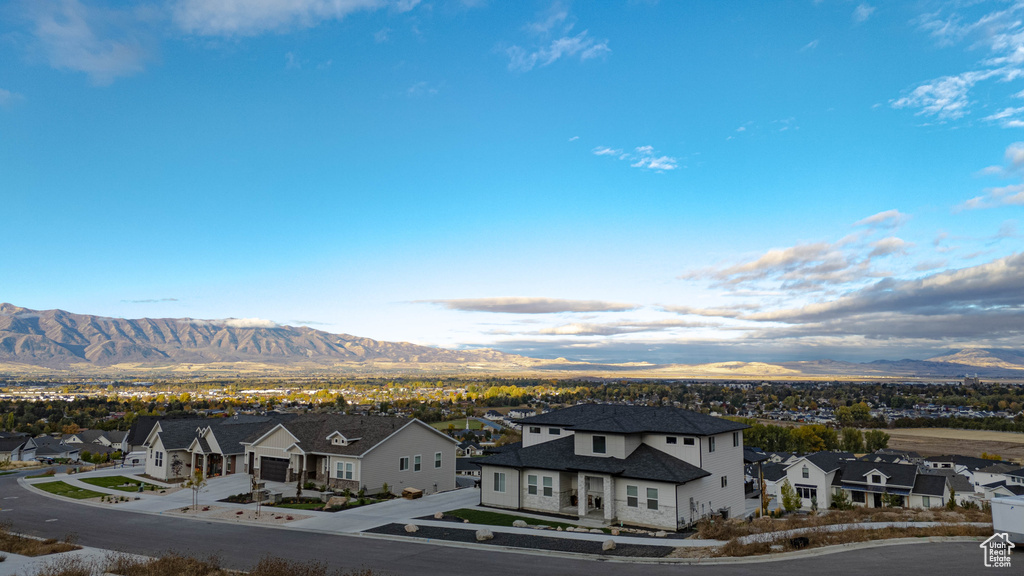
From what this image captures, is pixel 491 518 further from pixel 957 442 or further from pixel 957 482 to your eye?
pixel 957 442

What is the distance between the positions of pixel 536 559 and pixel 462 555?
2.97m

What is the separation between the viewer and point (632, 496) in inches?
1267

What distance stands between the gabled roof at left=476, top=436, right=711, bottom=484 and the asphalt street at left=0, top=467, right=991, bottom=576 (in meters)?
9.54

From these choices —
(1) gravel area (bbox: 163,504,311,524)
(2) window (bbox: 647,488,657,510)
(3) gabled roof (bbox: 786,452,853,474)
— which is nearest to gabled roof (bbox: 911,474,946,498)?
(3) gabled roof (bbox: 786,452,853,474)

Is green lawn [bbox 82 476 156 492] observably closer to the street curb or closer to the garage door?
the garage door

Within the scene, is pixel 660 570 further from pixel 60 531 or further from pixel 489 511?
pixel 60 531

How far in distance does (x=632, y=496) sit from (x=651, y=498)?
1.08 m

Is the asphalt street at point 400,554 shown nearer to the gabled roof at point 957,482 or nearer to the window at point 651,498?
the window at point 651,498

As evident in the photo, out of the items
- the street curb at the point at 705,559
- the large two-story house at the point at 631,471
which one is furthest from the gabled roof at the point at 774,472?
the street curb at the point at 705,559

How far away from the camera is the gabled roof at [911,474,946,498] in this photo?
193ft

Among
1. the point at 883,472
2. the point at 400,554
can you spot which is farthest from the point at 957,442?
the point at 400,554

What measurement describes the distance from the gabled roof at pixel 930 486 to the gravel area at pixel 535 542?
4951 centimetres

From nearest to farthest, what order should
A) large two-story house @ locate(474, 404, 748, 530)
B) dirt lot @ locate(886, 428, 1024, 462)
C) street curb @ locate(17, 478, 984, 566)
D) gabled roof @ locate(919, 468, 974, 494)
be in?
street curb @ locate(17, 478, 984, 566), large two-story house @ locate(474, 404, 748, 530), gabled roof @ locate(919, 468, 974, 494), dirt lot @ locate(886, 428, 1024, 462)

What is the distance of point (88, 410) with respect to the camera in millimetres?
145500
